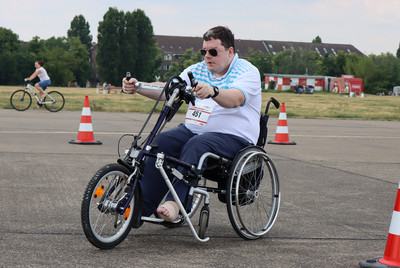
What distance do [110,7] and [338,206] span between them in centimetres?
10521

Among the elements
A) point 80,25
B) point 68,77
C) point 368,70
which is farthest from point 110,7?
point 80,25

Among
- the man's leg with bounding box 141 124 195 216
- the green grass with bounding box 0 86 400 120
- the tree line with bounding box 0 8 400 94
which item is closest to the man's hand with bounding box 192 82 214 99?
the man's leg with bounding box 141 124 195 216

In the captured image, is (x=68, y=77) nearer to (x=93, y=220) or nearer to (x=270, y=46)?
(x=270, y=46)

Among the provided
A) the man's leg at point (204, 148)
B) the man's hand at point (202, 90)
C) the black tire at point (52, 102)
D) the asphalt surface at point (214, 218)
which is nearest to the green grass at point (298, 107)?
the black tire at point (52, 102)

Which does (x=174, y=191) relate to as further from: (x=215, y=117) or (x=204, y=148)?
(x=215, y=117)

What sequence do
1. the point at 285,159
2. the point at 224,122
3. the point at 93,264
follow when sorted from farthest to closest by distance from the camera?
the point at 285,159 < the point at 224,122 < the point at 93,264

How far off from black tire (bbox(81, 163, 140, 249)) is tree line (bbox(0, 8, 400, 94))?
→ 100150mm

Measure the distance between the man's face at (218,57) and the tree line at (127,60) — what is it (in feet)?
327

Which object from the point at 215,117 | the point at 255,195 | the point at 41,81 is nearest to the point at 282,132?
the point at 255,195

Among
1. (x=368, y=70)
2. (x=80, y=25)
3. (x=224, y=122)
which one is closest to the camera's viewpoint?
(x=224, y=122)

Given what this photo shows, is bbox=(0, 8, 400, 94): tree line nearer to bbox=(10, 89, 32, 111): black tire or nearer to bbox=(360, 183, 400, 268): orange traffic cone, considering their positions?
bbox=(10, 89, 32, 111): black tire

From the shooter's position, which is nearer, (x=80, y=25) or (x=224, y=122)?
(x=224, y=122)

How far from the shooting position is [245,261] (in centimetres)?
394

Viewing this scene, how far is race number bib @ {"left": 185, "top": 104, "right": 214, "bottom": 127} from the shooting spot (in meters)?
4.59
